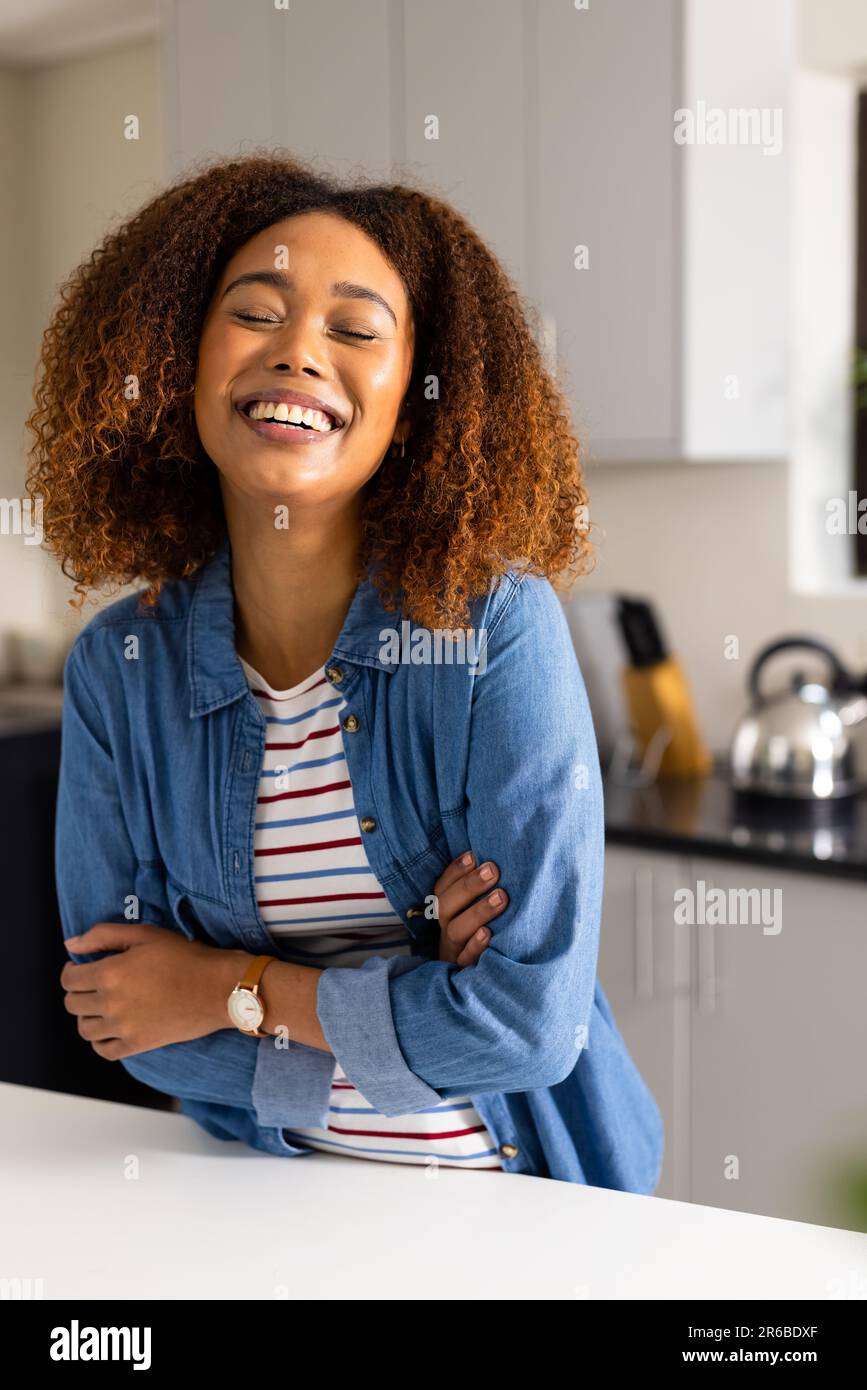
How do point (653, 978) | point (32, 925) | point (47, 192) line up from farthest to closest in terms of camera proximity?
1. point (47, 192)
2. point (32, 925)
3. point (653, 978)

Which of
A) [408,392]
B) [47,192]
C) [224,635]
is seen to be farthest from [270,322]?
[47,192]

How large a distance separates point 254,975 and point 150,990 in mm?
95

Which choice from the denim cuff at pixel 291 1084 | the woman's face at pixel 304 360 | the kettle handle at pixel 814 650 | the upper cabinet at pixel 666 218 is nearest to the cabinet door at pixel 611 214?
the upper cabinet at pixel 666 218

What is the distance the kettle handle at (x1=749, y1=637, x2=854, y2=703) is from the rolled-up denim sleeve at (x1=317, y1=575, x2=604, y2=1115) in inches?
53.4

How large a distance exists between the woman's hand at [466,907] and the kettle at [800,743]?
131cm

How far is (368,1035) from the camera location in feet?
3.47

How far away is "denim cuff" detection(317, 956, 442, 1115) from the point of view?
3.47 ft

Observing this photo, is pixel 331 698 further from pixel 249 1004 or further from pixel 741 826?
pixel 741 826

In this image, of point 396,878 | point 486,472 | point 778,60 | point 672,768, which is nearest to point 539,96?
point 778,60

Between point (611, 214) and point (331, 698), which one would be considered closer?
point (331, 698)

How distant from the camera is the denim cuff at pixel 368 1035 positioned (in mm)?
1057

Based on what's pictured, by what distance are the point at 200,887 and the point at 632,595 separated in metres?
1.76

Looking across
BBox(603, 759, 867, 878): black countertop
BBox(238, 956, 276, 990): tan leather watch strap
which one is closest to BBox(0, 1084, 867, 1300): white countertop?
BBox(238, 956, 276, 990): tan leather watch strap

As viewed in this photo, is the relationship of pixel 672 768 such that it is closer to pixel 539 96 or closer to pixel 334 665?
pixel 539 96
